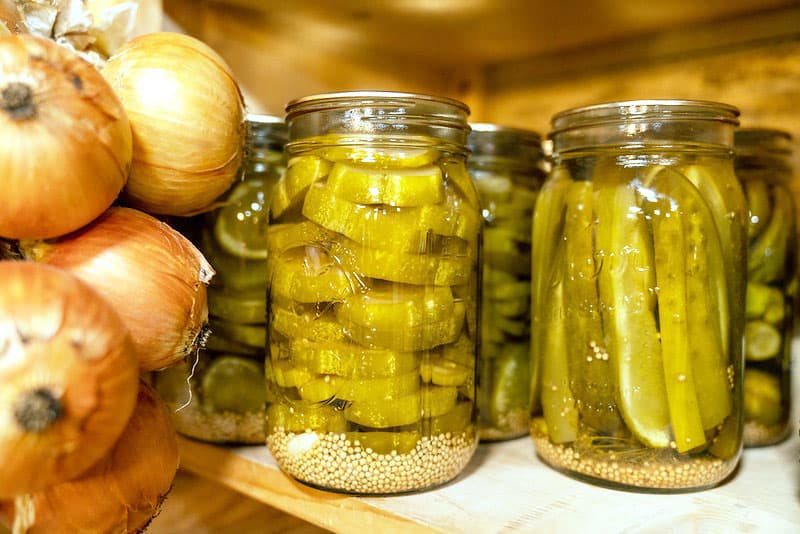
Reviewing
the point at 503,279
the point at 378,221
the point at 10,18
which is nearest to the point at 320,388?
the point at 378,221

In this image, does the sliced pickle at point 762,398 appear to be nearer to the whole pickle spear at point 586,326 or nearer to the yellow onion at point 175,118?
the whole pickle spear at point 586,326

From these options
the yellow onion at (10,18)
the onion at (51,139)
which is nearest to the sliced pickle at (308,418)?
the onion at (51,139)

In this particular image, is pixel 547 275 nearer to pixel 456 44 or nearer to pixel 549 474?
pixel 549 474

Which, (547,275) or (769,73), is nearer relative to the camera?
(547,275)

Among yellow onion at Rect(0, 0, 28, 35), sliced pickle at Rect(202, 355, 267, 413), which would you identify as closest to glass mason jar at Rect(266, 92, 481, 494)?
sliced pickle at Rect(202, 355, 267, 413)

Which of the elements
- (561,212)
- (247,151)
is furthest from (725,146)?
(247,151)

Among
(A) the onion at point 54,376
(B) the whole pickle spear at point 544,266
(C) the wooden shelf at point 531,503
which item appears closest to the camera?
(A) the onion at point 54,376
